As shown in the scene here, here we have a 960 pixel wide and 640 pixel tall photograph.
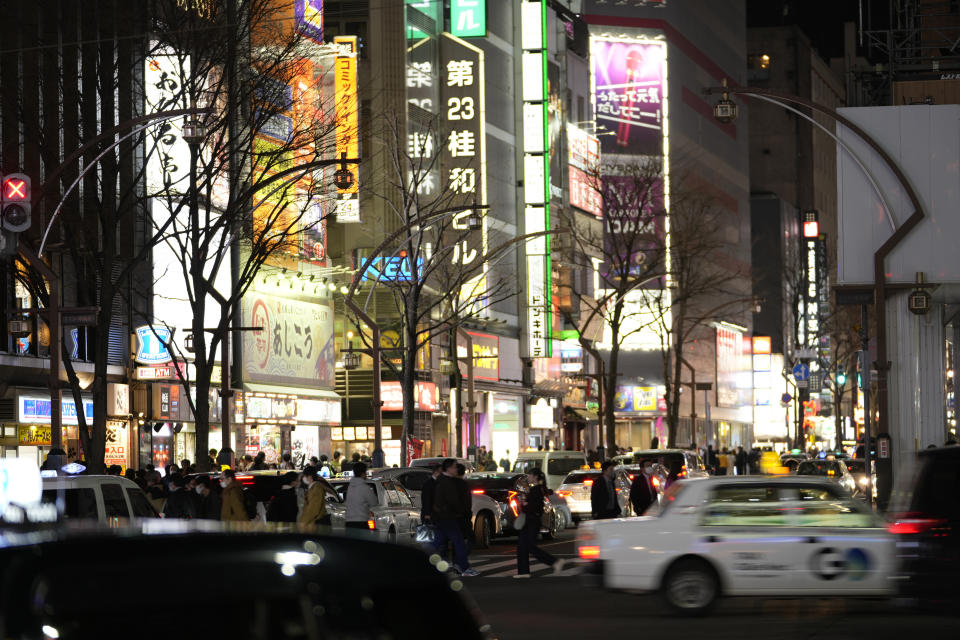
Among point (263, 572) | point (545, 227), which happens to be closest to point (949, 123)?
point (263, 572)

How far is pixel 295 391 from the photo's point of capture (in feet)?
177

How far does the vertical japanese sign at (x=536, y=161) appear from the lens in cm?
7138

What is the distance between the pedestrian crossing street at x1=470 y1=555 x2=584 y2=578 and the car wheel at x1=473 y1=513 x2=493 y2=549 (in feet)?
8.82

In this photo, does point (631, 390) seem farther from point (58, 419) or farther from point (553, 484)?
point (58, 419)

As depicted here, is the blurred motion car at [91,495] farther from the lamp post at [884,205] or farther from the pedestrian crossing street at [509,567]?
the lamp post at [884,205]

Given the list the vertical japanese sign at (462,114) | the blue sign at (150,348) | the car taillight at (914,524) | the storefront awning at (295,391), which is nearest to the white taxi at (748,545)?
the car taillight at (914,524)

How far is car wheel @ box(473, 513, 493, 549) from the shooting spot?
1250 inches

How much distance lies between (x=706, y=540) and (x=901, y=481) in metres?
2.08

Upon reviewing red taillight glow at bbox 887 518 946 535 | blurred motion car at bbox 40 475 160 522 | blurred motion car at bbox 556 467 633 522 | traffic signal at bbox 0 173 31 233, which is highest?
traffic signal at bbox 0 173 31 233

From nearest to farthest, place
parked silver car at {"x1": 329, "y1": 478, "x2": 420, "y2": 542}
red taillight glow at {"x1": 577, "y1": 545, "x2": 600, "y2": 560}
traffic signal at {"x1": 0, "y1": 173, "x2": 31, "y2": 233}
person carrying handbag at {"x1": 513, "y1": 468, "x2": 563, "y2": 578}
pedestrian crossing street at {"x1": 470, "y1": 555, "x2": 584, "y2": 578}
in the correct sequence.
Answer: red taillight glow at {"x1": 577, "y1": 545, "x2": 600, "y2": 560}
person carrying handbag at {"x1": 513, "y1": 468, "x2": 563, "y2": 578}
pedestrian crossing street at {"x1": 470, "y1": 555, "x2": 584, "y2": 578}
traffic signal at {"x1": 0, "y1": 173, "x2": 31, "y2": 233}
parked silver car at {"x1": 329, "y1": 478, "x2": 420, "y2": 542}

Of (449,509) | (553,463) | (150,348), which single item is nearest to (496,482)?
(553,463)

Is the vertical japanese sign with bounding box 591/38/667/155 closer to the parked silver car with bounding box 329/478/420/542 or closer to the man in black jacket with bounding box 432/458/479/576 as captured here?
the parked silver car with bounding box 329/478/420/542

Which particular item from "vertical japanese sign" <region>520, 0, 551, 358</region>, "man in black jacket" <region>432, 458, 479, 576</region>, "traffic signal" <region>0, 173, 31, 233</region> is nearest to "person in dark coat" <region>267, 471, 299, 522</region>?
"man in black jacket" <region>432, 458, 479, 576</region>

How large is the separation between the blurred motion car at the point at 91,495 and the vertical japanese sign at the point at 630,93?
8686cm
